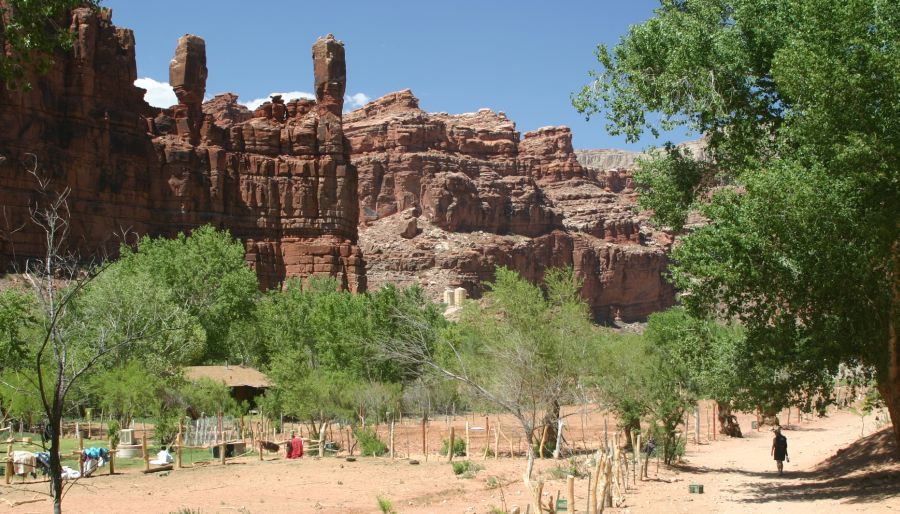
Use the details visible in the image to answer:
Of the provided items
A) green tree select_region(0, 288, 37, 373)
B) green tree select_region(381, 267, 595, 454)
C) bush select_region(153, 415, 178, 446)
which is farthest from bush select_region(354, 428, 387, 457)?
green tree select_region(0, 288, 37, 373)

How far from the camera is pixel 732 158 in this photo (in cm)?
1806

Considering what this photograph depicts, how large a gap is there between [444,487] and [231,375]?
21466mm

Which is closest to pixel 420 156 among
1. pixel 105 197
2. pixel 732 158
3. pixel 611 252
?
pixel 611 252

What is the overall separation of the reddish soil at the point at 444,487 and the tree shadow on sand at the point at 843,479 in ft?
0.11

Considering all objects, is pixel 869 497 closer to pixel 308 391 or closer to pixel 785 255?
pixel 785 255

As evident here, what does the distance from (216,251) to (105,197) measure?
21.0 metres

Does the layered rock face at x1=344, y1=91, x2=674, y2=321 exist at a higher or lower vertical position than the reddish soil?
higher

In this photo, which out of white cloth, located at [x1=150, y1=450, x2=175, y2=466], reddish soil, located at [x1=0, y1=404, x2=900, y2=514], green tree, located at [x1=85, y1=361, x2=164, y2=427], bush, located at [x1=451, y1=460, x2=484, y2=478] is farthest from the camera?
green tree, located at [x1=85, y1=361, x2=164, y2=427]

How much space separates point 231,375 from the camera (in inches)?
1633

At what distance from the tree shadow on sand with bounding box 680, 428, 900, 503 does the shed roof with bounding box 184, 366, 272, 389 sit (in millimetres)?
21108

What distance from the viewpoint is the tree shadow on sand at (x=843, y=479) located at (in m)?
17.4

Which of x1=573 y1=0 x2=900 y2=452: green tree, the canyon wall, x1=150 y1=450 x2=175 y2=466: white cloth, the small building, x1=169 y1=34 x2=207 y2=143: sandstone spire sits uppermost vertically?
x1=169 y1=34 x2=207 y2=143: sandstone spire

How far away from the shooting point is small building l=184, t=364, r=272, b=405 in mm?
40156

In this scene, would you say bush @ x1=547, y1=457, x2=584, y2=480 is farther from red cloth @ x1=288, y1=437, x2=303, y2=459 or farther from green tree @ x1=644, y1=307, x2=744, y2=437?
red cloth @ x1=288, y1=437, x2=303, y2=459
